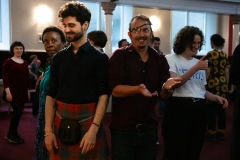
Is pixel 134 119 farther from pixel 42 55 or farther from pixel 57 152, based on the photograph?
pixel 42 55

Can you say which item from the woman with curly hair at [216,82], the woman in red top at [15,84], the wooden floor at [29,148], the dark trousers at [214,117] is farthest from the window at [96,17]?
the dark trousers at [214,117]

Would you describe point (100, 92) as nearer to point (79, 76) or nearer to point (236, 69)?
Result: point (79, 76)

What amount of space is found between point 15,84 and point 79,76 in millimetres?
3106

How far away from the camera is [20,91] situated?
4648mm

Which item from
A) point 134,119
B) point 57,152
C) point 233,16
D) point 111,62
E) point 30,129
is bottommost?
point 30,129

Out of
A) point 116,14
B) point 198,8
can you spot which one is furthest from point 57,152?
point 116,14

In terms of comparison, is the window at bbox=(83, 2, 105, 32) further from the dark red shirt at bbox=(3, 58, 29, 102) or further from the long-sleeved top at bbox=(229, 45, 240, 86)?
the long-sleeved top at bbox=(229, 45, 240, 86)

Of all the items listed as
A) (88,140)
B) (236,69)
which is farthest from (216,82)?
(88,140)

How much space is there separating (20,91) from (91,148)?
10.3ft

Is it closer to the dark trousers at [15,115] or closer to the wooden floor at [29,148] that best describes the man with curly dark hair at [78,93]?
the wooden floor at [29,148]

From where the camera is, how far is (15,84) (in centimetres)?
466

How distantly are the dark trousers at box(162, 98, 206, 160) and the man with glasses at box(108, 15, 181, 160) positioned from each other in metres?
0.73

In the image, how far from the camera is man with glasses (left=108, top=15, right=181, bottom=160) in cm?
192

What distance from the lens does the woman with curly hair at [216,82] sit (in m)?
4.55
